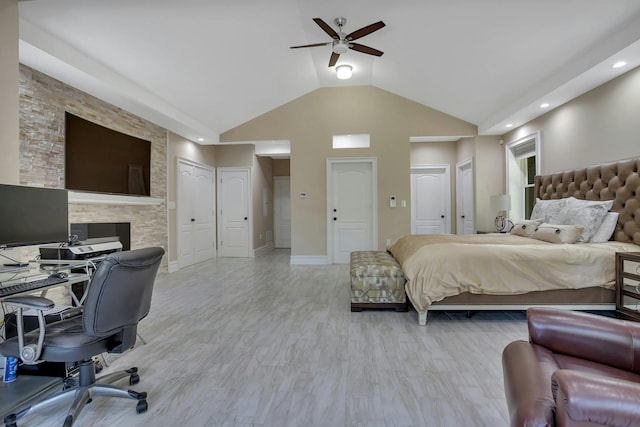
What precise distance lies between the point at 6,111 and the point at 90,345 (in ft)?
6.60

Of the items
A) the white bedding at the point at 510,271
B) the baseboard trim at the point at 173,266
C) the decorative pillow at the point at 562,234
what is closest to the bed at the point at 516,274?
the white bedding at the point at 510,271

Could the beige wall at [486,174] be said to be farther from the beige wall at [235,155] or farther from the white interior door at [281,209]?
the white interior door at [281,209]

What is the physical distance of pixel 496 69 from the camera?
4.21 m

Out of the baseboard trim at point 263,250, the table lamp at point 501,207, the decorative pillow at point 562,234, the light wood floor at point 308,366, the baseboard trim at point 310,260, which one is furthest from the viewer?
the baseboard trim at point 263,250

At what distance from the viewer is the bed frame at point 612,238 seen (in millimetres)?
3025

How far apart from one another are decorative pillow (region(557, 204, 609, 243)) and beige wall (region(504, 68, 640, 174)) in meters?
0.60

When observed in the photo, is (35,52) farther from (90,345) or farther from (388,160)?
(388,160)

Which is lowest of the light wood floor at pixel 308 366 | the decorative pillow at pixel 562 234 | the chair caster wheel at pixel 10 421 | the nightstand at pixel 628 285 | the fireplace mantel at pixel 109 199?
the light wood floor at pixel 308 366

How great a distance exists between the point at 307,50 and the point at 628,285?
4.68 meters

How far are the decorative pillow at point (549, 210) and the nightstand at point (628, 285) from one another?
106 centimetres

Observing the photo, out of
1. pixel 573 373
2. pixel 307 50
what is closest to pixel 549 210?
pixel 573 373

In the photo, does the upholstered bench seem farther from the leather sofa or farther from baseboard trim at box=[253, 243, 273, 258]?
baseboard trim at box=[253, 243, 273, 258]

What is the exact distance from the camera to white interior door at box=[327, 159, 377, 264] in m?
6.37

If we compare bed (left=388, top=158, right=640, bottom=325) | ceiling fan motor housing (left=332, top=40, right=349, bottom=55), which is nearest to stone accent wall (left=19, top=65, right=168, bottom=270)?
ceiling fan motor housing (left=332, top=40, right=349, bottom=55)
